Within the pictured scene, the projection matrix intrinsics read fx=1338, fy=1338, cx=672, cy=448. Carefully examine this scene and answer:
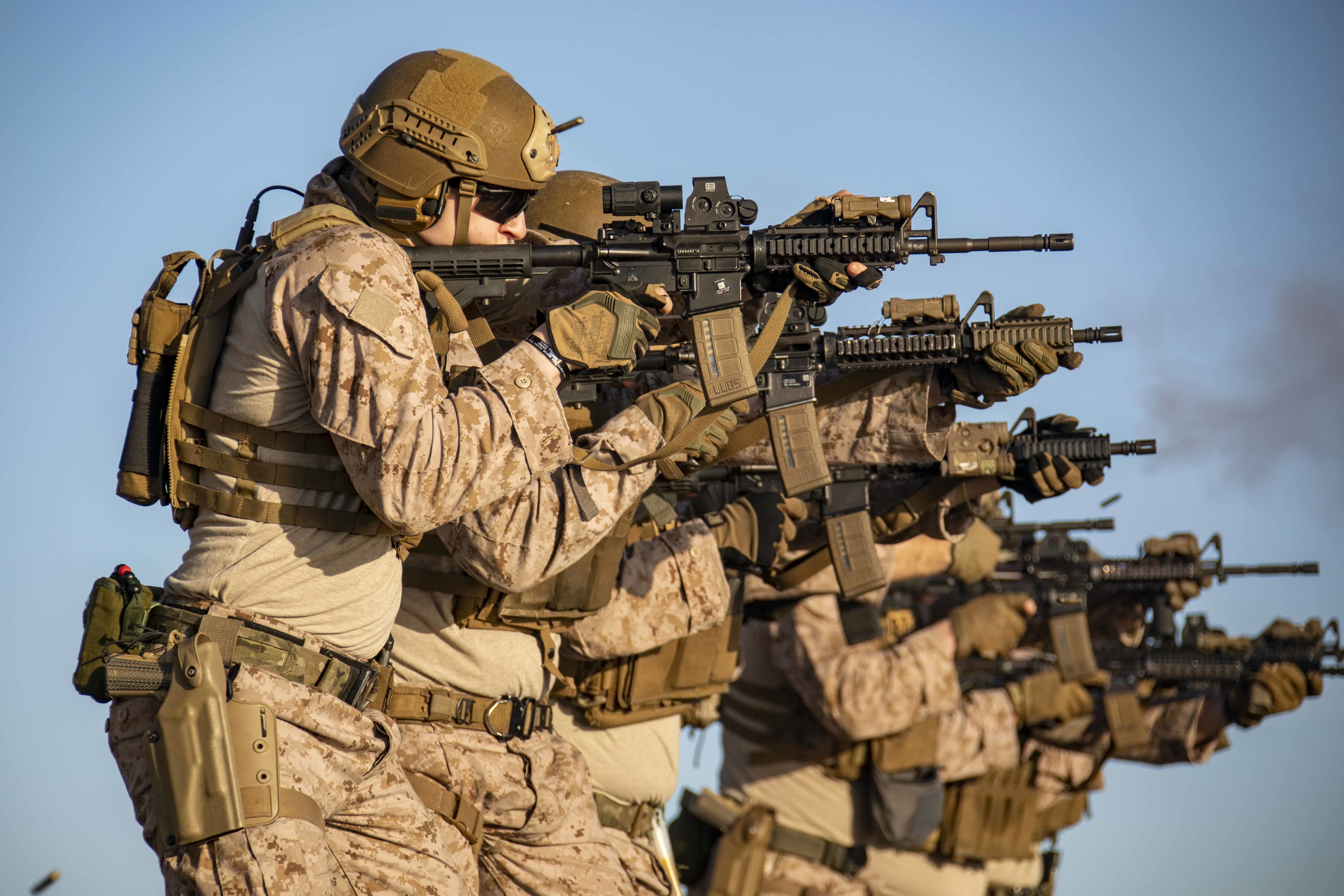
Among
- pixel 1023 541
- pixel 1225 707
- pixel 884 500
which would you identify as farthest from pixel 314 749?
pixel 1225 707

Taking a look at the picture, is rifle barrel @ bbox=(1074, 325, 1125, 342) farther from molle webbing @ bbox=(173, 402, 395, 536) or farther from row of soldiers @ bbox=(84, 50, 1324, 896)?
molle webbing @ bbox=(173, 402, 395, 536)

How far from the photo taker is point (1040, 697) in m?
9.16

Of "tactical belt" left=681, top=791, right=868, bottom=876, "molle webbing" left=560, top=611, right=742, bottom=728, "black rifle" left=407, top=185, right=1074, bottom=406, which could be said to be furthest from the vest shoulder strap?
"tactical belt" left=681, top=791, right=868, bottom=876

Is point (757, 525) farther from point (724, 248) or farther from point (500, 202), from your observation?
A: point (500, 202)

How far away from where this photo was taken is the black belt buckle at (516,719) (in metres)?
4.62

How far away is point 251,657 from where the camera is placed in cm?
358

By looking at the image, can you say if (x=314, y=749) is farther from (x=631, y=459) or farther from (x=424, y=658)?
(x=631, y=459)

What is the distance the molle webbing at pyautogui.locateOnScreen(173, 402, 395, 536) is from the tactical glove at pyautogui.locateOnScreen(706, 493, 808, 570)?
2.75 meters

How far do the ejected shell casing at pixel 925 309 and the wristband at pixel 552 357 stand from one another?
2.46m

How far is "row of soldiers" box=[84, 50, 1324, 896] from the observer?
3531 mm

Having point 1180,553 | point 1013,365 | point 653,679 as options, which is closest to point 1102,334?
point 1013,365

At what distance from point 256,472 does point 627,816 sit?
2.68 m

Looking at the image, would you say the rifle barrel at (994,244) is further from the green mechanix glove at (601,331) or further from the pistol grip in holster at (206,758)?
the pistol grip in holster at (206,758)

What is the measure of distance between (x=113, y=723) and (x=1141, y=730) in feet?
26.4
